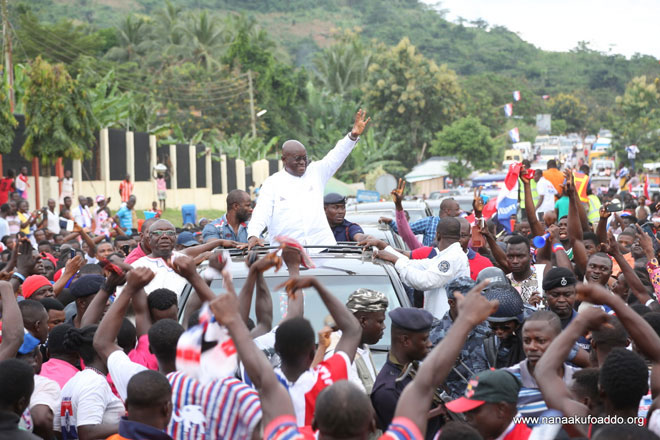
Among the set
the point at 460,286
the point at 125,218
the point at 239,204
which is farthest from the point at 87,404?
the point at 125,218

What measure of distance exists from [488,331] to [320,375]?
5.71 ft

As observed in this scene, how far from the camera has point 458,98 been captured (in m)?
56.1

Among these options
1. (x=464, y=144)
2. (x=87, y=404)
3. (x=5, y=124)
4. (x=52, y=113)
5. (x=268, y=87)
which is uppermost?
(x=268, y=87)

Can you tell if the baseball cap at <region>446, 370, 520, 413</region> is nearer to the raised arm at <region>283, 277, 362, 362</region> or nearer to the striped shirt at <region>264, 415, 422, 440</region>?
the striped shirt at <region>264, 415, 422, 440</region>

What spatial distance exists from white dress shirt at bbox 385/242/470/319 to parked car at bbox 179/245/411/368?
0.31 ft

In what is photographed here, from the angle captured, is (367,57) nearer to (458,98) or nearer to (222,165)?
(458,98)

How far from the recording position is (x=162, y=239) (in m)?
6.98

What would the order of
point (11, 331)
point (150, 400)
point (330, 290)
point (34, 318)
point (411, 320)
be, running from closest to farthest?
1. point (150, 400)
2. point (411, 320)
3. point (11, 331)
4. point (34, 318)
5. point (330, 290)

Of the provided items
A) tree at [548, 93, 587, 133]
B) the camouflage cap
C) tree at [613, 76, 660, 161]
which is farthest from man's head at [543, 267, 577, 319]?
tree at [548, 93, 587, 133]

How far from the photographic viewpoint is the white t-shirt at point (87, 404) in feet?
14.9

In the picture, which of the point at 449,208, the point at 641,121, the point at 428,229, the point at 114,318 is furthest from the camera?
the point at 641,121

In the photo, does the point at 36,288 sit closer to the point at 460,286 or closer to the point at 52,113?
the point at 460,286

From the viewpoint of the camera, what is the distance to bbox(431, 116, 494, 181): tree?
54.0 metres

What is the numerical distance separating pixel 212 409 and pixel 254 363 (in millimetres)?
369
